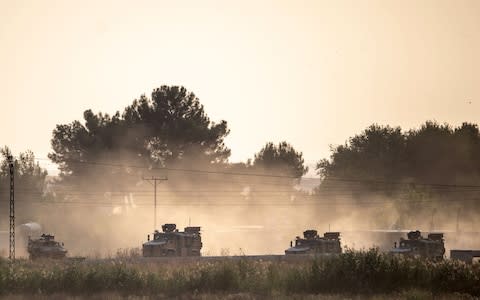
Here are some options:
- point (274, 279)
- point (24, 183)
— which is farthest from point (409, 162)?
point (274, 279)

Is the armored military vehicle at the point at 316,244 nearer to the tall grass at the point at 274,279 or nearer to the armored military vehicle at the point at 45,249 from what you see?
the armored military vehicle at the point at 45,249

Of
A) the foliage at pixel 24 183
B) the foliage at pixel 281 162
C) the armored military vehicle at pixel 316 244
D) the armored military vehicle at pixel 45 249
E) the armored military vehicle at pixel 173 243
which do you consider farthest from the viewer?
the foliage at pixel 281 162

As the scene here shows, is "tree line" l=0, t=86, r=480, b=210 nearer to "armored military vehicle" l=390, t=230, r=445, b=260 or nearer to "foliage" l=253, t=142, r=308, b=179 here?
"foliage" l=253, t=142, r=308, b=179

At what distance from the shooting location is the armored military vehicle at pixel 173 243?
9149 cm

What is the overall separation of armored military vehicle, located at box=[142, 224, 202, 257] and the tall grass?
34.0m

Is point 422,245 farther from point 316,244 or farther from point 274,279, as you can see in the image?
point 274,279

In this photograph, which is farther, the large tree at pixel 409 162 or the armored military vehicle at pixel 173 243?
the large tree at pixel 409 162

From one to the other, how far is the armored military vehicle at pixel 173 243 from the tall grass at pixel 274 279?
34.0 metres

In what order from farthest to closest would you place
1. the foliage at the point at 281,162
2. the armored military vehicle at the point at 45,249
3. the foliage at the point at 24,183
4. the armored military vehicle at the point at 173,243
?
the foliage at the point at 281,162 → the foliage at the point at 24,183 → the armored military vehicle at the point at 173,243 → the armored military vehicle at the point at 45,249

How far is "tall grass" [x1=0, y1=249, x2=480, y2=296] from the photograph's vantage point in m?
53.9

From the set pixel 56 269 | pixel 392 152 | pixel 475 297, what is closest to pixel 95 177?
pixel 392 152

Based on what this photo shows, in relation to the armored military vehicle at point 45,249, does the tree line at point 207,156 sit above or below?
above

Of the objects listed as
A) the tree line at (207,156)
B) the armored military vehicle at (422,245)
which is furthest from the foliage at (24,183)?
the armored military vehicle at (422,245)

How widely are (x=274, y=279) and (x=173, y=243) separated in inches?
1588
